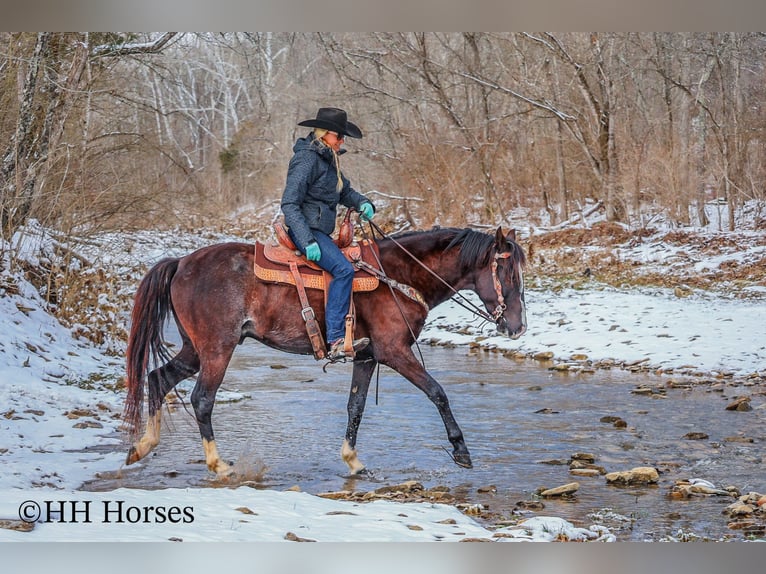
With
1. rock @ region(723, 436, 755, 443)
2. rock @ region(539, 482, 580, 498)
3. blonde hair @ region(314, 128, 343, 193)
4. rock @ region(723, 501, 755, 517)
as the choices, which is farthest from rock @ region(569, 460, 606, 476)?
blonde hair @ region(314, 128, 343, 193)

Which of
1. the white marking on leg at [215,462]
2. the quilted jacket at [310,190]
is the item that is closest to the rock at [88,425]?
the white marking on leg at [215,462]

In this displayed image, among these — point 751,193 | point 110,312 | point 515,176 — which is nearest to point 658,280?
point 751,193

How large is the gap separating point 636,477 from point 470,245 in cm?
150

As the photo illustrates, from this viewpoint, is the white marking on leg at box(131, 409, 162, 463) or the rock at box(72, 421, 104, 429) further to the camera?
the rock at box(72, 421, 104, 429)

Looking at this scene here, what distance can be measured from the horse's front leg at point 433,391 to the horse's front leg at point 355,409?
19 centimetres

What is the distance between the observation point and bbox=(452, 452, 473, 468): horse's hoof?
4.90 m

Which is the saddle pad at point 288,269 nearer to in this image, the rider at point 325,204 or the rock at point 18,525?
the rider at point 325,204

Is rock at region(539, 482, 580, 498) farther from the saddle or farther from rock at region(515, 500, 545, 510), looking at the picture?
the saddle

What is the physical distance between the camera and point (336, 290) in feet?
15.5

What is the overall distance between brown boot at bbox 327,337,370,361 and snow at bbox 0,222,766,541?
2.38ft

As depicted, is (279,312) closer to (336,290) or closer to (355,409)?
(336,290)

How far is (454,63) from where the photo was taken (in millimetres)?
6379

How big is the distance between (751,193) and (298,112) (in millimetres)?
3117

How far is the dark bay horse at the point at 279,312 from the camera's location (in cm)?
480
